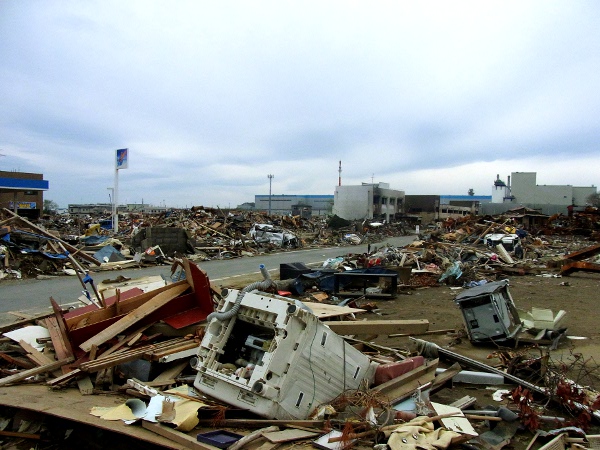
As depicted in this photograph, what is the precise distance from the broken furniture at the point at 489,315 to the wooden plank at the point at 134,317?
432 centimetres

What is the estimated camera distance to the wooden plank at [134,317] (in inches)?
221

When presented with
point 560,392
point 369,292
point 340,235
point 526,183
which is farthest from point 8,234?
point 526,183

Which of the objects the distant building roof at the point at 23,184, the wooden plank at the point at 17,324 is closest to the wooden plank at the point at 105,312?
the wooden plank at the point at 17,324

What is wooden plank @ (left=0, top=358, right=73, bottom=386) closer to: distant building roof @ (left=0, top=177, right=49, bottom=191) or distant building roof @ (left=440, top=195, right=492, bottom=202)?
distant building roof @ (left=0, top=177, right=49, bottom=191)

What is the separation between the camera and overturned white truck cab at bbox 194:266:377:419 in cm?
400

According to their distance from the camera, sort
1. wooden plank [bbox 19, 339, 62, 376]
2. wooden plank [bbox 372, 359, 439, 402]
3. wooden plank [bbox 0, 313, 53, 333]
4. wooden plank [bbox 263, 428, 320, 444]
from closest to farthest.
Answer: wooden plank [bbox 263, 428, 320, 444]
wooden plank [bbox 372, 359, 439, 402]
wooden plank [bbox 19, 339, 62, 376]
wooden plank [bbox 0, 313, 53, 333]

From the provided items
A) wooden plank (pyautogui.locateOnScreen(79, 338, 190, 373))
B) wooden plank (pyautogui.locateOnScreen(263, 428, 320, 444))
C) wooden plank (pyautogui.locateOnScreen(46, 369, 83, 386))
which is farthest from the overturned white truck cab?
wooden plank (pyautogui.locateOnScreen(46, 369, 83, 386))

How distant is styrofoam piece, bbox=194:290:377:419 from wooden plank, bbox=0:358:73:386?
2.09 meters

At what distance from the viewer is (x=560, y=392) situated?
4582mm

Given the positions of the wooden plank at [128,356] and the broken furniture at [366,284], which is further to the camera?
the broken furniture at [366,284]

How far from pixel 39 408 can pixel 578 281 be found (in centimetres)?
1604

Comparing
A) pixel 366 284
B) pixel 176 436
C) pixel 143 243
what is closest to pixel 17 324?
pixel 176 436

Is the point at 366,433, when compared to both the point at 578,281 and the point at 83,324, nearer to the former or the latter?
the point at 83,324

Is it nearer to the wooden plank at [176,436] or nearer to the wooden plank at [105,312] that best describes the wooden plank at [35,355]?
the wooden plank at [105,312]
